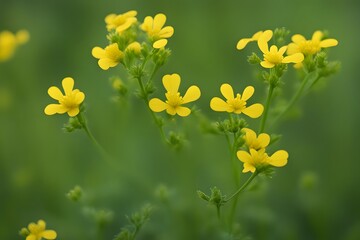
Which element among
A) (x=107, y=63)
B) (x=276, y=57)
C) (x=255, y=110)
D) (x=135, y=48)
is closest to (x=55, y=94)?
(x=107, y=63)

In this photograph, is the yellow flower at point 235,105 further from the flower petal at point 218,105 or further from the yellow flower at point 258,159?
the yellow flower at point 258,159

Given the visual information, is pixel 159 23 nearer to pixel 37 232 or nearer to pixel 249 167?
pixel 249 167

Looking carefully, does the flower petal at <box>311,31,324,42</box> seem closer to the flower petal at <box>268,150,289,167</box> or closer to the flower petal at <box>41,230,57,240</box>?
the flower petal at <box>268,150,289,167</box>

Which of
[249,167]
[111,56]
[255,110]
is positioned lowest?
[249,167]

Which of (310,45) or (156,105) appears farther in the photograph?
(310,45)

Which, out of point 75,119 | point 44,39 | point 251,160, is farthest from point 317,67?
point 44,39

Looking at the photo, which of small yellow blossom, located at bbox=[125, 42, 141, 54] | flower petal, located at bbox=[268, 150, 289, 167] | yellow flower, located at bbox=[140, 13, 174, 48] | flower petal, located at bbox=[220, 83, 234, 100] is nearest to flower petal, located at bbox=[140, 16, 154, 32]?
yellow flower, located at bbox=[140, 13, 174, 48]
